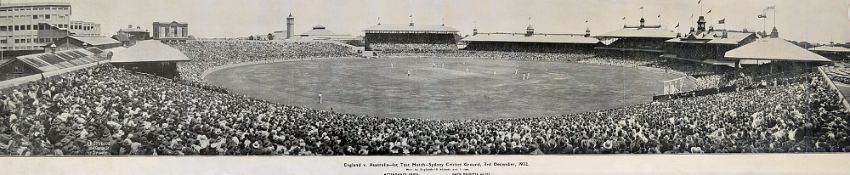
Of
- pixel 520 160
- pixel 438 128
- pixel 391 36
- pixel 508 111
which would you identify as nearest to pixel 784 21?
pixel 508 111

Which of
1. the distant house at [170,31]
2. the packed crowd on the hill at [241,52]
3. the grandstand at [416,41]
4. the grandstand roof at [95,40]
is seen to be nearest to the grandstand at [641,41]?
the grandstand at [416,41]

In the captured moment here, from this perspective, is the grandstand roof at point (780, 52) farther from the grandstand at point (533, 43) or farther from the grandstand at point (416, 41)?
Answer: the grandstand at point (416, 41)

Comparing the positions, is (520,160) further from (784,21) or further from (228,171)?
(784,21)

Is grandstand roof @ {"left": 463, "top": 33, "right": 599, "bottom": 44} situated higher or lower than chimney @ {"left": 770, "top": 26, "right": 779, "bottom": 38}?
higher

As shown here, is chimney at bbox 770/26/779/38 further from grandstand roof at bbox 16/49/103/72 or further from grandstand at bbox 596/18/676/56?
grandstand roof at bbox 16/49/103/72

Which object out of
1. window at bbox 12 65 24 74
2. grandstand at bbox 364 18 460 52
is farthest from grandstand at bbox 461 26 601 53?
window at bbox 12 65 24 74

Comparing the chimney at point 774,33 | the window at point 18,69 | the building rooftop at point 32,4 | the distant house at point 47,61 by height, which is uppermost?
the building rooftop at point 32,4
